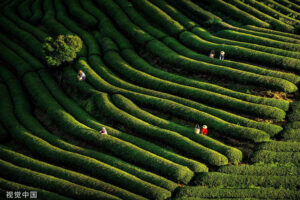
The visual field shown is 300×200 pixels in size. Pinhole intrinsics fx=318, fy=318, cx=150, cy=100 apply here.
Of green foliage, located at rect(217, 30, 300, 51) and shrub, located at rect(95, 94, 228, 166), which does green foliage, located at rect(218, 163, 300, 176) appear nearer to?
shrub, located at rect(95, 94, 228, 166)

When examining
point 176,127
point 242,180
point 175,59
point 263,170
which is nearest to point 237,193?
point 242,180

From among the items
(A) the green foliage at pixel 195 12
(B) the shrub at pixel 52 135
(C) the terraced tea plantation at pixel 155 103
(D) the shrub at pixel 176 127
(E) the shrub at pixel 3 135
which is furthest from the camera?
(A) the green foliage at pixel 195 12

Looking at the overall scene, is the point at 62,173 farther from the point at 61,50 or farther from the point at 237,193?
the point at 61,50

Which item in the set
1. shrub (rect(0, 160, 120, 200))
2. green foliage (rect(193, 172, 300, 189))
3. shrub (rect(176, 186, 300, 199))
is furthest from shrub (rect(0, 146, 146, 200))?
green foliage (rect(193, 172, 300, 189))

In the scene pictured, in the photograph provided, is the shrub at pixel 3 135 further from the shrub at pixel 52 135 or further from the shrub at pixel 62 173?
the shrub at pixel 62 173

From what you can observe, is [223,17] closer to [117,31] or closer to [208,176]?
[117,31]

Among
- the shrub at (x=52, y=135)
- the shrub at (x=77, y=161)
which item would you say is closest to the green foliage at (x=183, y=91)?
the shrub at (x=52, y=135)
